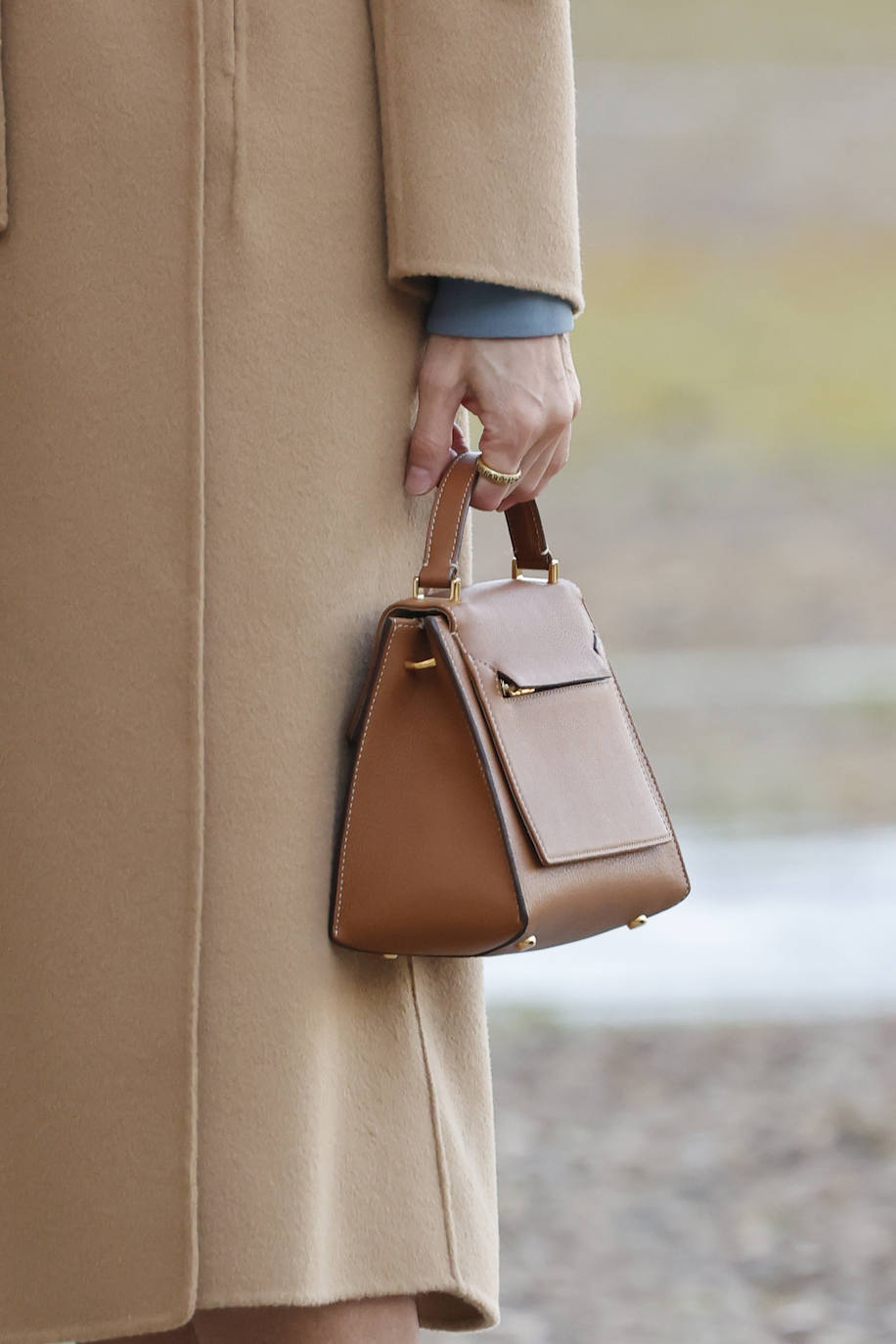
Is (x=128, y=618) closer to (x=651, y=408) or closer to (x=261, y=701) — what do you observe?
(x=261, y=701)

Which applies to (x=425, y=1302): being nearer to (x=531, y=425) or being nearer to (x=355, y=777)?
(x=355, y=777)

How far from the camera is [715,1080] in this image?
262 cm

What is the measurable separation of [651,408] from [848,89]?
6.34ft

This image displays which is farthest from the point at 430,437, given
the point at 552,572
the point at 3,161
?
the point at 3,161

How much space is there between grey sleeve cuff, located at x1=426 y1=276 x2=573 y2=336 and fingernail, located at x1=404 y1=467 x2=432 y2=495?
0.28ft

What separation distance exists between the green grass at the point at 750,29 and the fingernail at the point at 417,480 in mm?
6906

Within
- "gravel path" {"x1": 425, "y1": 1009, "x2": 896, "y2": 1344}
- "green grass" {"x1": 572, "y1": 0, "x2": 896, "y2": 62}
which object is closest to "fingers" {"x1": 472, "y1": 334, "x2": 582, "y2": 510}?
"gravel path" {"x1": 425, "y1": 1009, "x2": 896, "y2": 1344}

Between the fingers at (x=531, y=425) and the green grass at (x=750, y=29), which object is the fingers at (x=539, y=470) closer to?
the fingers at (x=531, y=425)

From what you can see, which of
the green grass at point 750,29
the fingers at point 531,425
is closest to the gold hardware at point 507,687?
the fingers at point 531,425

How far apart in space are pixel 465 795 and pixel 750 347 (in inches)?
309

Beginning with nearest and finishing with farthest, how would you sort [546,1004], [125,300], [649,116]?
1. [125,300]
2. [546,1004]
3. [649,116]

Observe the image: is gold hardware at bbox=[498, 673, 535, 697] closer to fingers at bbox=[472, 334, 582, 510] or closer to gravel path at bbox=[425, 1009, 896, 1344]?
fingers at bbox=[472, 334, 582, 510]

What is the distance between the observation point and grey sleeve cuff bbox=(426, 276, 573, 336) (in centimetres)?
109

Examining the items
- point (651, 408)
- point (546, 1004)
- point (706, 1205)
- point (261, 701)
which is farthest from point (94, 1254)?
point (651, 408)
